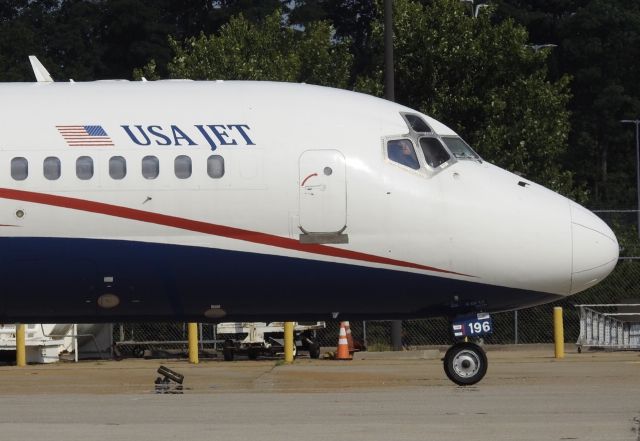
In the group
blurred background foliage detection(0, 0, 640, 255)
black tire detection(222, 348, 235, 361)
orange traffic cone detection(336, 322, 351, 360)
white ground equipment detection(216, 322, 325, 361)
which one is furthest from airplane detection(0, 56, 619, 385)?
blurred background foliage detection(0, 0, 640, 255)

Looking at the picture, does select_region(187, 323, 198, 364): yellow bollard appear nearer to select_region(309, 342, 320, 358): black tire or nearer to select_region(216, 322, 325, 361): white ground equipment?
select_region(216, 322, 325, 361): white ground equipment

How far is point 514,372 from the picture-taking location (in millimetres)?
23953

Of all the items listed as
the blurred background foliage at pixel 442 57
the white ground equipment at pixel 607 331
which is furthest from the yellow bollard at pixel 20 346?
the blurred background foliage at pixel 442 57

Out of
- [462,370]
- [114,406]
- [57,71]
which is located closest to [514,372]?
[462,370]

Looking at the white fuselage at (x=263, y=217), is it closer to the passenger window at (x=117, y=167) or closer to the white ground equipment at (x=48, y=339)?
the passenger window at (x=117, y=167)

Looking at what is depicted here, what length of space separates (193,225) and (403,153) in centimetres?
274

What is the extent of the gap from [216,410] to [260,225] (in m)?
2.80

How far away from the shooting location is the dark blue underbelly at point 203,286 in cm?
1955

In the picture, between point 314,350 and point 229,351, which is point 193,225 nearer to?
point 229,351

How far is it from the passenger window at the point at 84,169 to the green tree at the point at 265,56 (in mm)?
26077

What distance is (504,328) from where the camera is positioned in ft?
121

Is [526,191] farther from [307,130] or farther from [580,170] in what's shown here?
[580,170]

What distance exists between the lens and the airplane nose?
19.6m

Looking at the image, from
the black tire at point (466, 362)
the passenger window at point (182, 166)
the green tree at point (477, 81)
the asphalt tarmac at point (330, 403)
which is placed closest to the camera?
the asphalt tarmac at point (330, 403)
